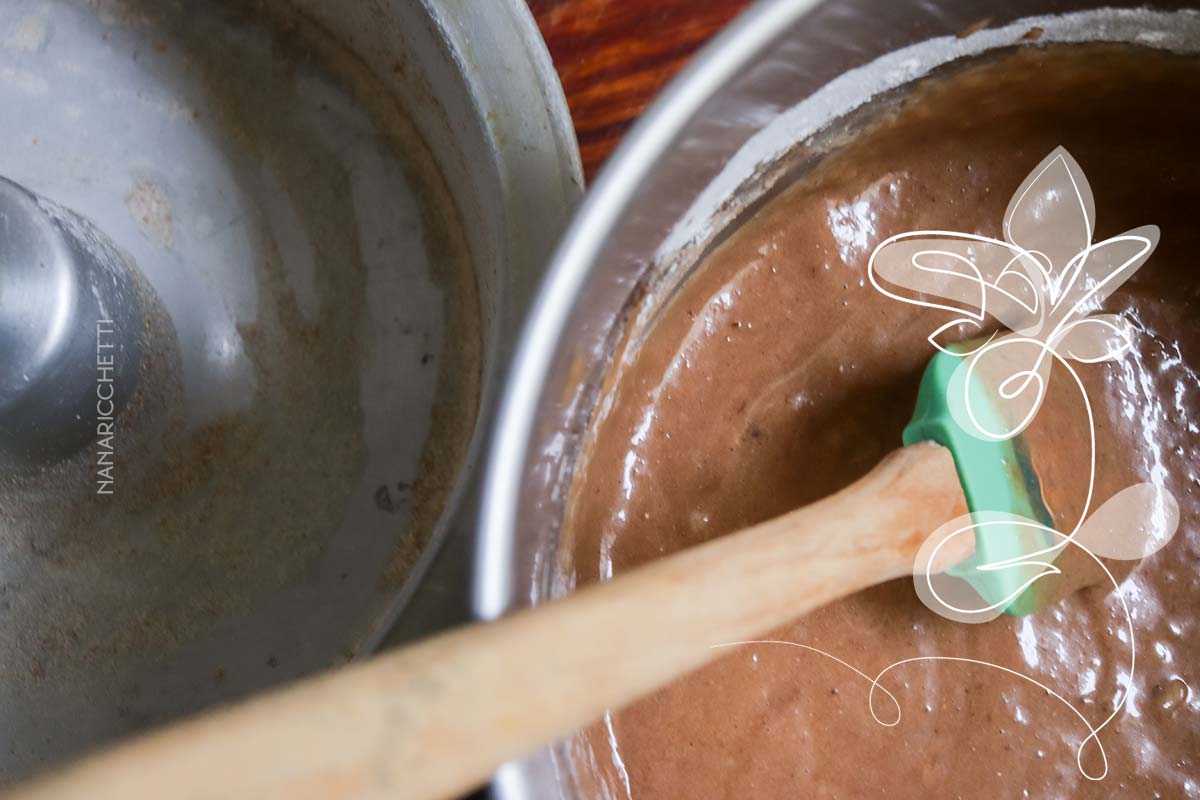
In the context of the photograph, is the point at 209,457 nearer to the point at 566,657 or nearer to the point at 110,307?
the point at 110,307

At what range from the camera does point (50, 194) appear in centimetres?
60

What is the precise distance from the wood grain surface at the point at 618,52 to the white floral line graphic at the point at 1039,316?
18cm

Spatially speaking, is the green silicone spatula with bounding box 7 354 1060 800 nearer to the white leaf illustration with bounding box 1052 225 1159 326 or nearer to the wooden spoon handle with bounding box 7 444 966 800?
the wooden spoon handle with bounding box 7 444 966 800

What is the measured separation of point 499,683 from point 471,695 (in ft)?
0.03

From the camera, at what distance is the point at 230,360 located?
1.94 ft

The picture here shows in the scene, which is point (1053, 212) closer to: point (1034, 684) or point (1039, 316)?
point (1039, 316)

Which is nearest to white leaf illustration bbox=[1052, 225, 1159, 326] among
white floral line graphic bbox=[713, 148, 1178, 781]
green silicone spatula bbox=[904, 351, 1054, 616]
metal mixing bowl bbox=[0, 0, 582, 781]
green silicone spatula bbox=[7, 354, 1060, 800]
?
white floral line graphic bbox=[713, 148, 1178, 781]

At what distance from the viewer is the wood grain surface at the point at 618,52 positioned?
0.55 m

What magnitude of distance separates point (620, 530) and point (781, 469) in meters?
0.11

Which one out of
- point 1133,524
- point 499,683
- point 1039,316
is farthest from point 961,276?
point 499,683

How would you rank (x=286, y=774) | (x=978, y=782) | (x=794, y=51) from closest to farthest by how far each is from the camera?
(x=286, y=774), (x=794, y=51), (x=978, y=782)

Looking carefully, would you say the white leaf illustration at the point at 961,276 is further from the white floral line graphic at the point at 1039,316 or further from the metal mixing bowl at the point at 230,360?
the metal mixing bowl at the point at 230,360

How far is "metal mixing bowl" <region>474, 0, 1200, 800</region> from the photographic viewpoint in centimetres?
34

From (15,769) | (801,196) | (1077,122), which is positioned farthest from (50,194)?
(1077,122)
